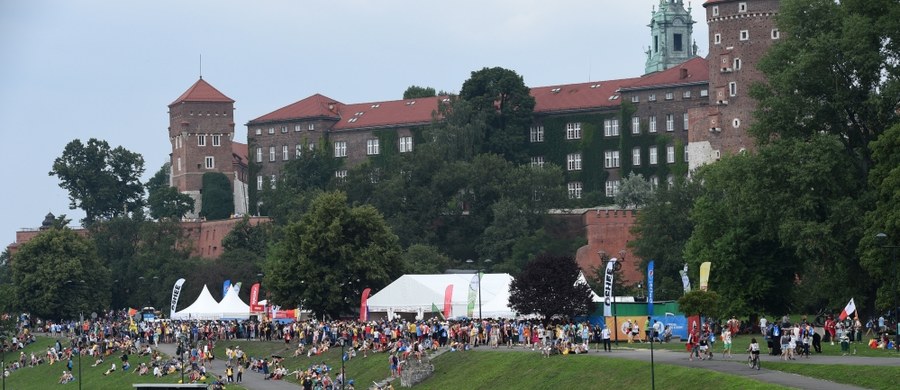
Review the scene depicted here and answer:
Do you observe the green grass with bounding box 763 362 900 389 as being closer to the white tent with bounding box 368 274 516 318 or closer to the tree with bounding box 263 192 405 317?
the white tent with bounding box 368 274 516 318

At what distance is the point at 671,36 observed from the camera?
187750 mm

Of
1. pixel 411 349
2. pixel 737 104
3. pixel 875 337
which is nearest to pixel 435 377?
pixel 411 349

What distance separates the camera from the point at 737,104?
122 metres

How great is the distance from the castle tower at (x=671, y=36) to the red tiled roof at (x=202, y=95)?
150 ft

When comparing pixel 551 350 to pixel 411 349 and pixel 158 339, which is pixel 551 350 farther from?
pixel 158 339

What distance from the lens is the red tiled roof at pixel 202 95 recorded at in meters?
162

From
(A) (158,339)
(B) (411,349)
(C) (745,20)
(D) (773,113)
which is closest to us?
(B) (411,349)

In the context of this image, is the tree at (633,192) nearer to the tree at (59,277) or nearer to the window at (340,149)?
the window at (340,149)

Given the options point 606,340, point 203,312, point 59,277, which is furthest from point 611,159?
point 606,340

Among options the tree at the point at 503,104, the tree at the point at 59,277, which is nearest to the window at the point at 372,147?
the tree at the point at 503,104

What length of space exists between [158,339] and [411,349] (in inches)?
1070

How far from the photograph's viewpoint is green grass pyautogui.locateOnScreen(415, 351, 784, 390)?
4891 centimetres

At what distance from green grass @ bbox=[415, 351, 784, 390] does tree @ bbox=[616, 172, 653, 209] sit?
66.4 m

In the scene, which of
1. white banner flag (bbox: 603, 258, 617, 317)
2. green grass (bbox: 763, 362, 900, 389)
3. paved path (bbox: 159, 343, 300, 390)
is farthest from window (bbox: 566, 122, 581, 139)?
green grass (bbox: 763, 362, 900, 389)
